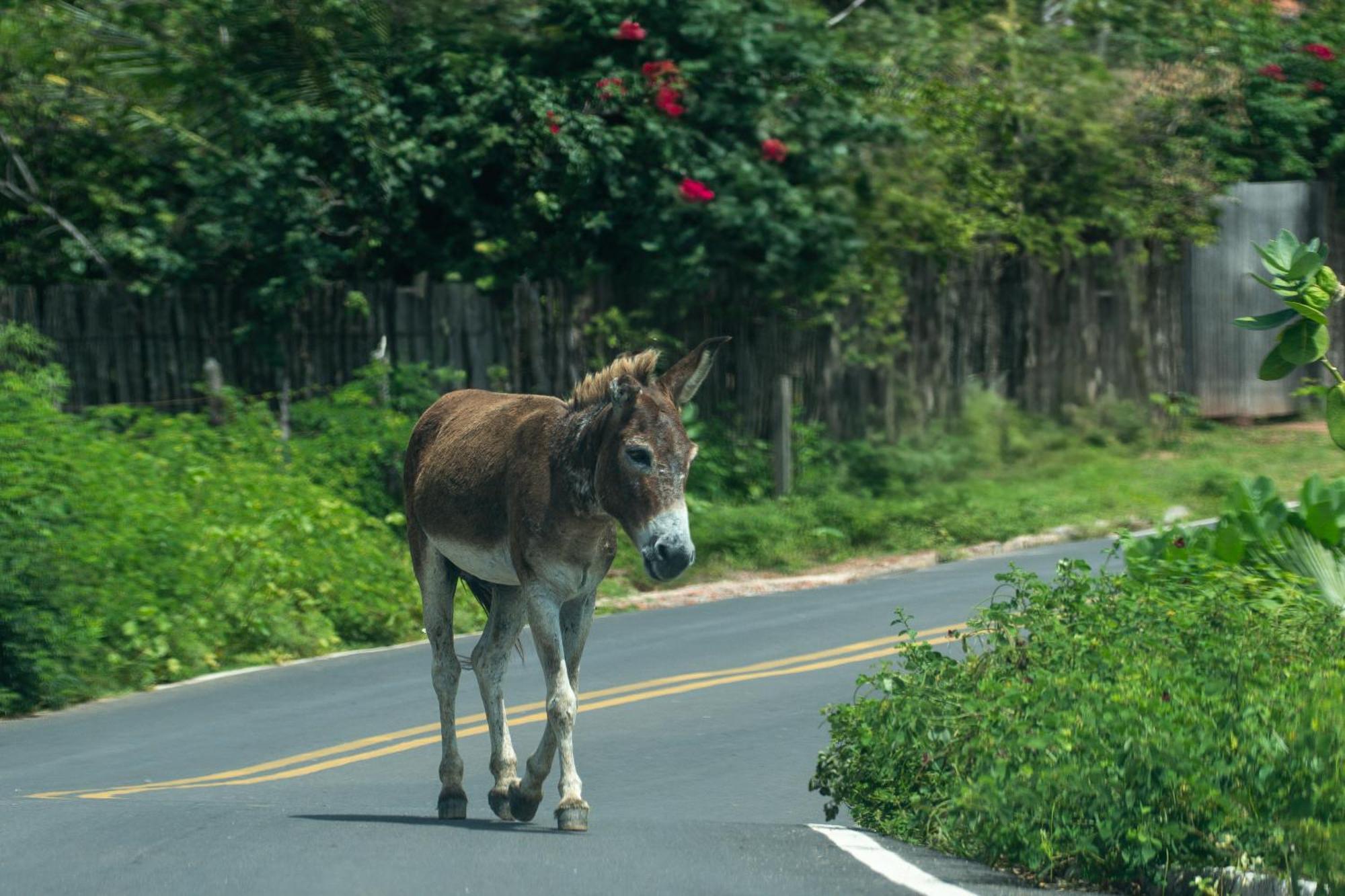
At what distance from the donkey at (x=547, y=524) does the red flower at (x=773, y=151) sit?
10.6m

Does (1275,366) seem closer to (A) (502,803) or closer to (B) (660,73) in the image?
(A) (502,803)

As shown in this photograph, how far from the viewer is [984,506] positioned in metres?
20.4

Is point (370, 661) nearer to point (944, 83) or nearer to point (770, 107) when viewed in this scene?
point (770, 107)

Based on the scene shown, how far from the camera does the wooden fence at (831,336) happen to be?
19.6 m

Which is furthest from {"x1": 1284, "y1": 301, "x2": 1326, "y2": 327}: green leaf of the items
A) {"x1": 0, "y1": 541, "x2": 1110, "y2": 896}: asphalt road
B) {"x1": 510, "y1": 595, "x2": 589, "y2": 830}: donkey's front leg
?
{"x1": 510, "y1": 595, "x2": 589, "y2": 830}: donkey's front leg

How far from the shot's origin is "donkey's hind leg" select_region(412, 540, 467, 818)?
873 centimetres

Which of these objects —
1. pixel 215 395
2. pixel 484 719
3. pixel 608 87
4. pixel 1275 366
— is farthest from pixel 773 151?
pixel 1275 366

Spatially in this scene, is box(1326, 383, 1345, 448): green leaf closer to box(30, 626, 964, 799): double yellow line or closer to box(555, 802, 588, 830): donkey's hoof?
box(30, 626, 964, 799): double yellow line

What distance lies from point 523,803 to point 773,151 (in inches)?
486

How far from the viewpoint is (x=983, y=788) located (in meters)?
7.30

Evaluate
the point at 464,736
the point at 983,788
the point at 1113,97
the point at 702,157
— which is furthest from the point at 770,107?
the point at 983,788

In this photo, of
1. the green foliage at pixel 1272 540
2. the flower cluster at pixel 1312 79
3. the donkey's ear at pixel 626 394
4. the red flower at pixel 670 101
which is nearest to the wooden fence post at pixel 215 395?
the red flower at pixel 670 101

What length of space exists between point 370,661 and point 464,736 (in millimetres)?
3109

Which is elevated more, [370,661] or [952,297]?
[952,297]
